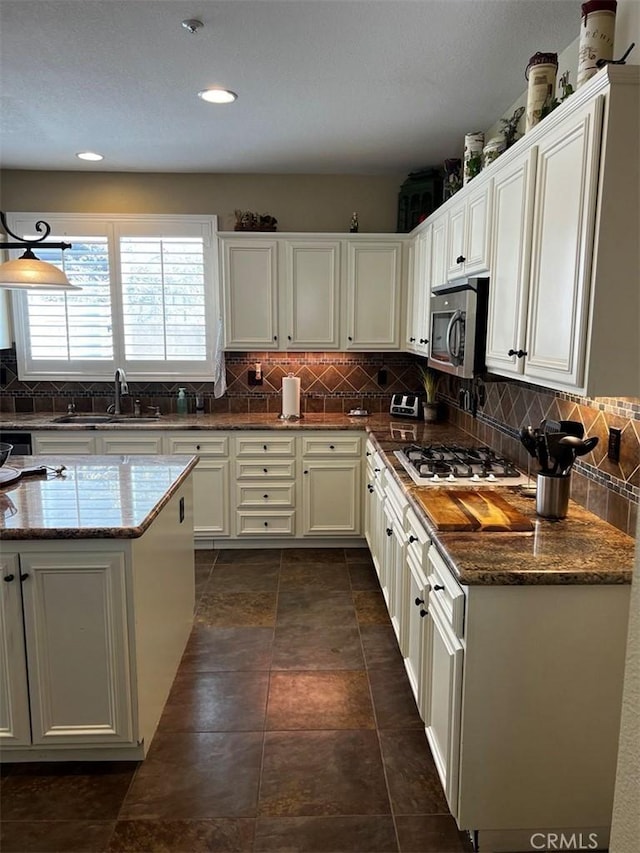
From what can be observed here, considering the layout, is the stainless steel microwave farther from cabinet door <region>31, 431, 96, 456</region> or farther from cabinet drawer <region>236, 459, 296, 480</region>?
cabinet door <region>31, 431, 96, 456</region>

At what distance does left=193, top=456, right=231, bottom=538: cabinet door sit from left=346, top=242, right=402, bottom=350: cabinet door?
1331mm

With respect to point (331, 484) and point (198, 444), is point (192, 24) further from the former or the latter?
point (331, 484)

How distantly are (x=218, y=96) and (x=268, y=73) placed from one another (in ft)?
1.23

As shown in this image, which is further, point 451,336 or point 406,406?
point 406,406

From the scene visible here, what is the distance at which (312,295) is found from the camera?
424cm

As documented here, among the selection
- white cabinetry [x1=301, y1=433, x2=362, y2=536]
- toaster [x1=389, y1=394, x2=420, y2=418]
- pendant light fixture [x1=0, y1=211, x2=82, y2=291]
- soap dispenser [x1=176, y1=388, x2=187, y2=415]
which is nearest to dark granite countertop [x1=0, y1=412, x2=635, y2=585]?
pendant light fixture [x1=0, y1=211, x2=82, y2=291]

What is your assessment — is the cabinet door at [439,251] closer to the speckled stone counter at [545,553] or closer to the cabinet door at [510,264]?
the cabinet door at [510,264]

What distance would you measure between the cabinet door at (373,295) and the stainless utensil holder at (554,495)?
241 centimetres

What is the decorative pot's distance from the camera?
4.25 m

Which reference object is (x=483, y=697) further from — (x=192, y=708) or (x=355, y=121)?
(x=355, y=121)

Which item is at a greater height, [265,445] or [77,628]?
[265,445]

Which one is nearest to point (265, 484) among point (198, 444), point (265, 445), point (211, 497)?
point (265, 445)

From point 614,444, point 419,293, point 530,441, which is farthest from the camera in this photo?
point 419,293

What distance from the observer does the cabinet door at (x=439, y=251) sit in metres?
3.25
